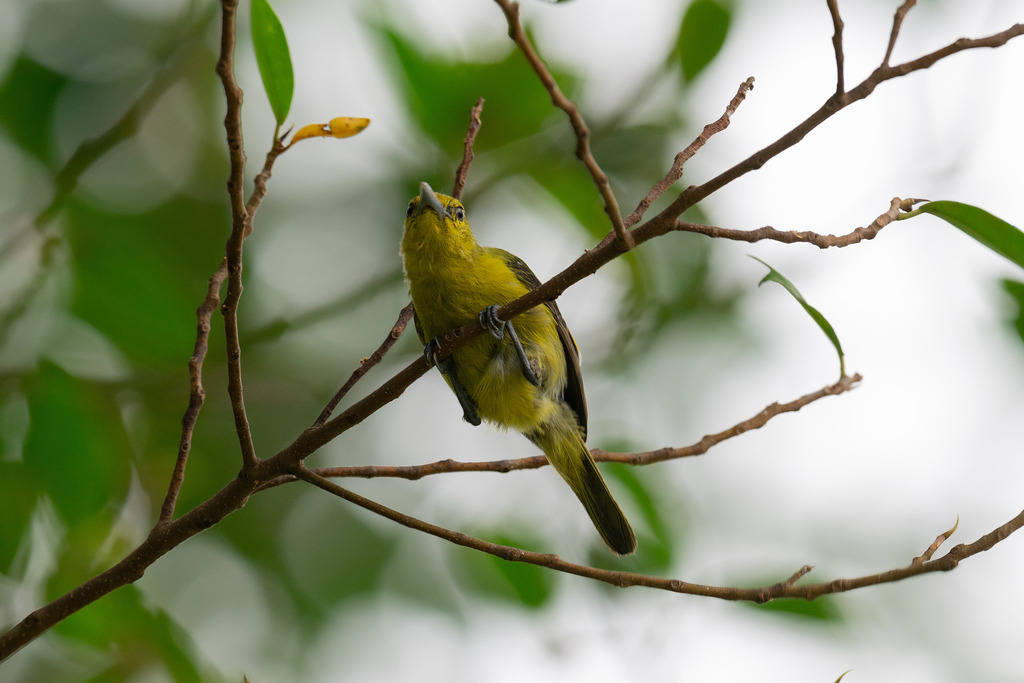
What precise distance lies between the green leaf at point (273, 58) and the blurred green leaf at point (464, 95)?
1625 mm

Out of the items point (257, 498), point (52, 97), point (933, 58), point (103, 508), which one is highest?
point (52, 97)

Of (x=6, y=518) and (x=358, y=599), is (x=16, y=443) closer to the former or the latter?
(x=6, y=518)

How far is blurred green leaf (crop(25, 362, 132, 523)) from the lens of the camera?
2689 millimetres

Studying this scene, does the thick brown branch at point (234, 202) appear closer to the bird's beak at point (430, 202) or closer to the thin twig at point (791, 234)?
the thin twig at point (791, 234)

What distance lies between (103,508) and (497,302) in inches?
54.8

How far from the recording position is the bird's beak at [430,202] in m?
3.30

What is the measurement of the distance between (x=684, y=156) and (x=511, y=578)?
1827 mm

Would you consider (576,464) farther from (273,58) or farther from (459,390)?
(273,58)

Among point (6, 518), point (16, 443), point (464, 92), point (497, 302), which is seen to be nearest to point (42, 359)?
point (16, 443)

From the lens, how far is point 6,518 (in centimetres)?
257

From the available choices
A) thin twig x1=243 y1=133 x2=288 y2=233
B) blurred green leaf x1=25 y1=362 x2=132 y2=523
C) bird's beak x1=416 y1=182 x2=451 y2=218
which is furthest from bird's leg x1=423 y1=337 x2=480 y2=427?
thin twig x1=243 y1=133 x2=288 y2=233

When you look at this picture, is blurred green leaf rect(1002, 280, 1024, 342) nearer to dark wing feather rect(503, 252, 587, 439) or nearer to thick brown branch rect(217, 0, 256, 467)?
dark wing feather rect(503, 252, 587, 439)

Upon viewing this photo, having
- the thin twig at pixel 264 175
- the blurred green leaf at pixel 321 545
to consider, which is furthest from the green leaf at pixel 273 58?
the blurred green leaf at pixel 321 545

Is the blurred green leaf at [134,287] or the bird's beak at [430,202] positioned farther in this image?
the bird's beak at [430,202]
